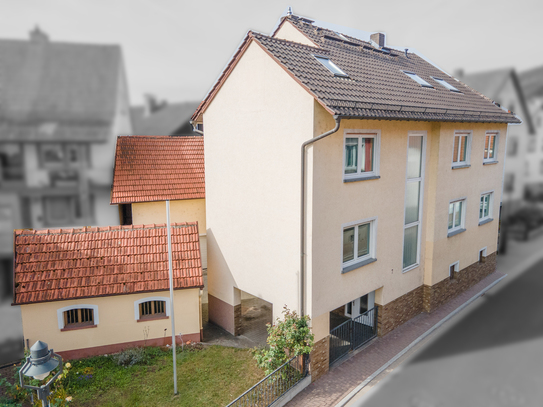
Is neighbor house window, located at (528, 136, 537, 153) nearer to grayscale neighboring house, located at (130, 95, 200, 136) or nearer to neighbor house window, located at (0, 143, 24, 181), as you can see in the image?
grayscale neighboring house, located at (130, 95, 200, 136)

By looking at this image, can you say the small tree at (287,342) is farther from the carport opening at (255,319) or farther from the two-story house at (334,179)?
the carport opening at (255,319)

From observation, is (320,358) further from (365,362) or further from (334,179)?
(334,179)

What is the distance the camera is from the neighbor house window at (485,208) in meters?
16.1

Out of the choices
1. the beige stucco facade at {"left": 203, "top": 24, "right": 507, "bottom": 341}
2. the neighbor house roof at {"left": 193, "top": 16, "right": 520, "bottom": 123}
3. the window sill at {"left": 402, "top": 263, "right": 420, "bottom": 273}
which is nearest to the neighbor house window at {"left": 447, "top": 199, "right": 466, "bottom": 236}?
the beige stucco facade at {"left": 203, "top": 24, "right": 507, "bottom": 341}

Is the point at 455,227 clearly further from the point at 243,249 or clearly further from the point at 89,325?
the point at 89,325

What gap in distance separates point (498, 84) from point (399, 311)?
11762mm

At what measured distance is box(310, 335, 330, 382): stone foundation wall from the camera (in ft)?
32.6

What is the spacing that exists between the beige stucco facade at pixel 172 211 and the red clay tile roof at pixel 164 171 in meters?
0.37

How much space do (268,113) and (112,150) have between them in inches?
369

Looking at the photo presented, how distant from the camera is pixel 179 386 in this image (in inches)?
377

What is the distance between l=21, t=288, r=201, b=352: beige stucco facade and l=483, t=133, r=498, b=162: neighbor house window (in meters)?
12.5

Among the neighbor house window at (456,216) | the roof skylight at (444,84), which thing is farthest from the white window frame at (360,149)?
the roof skylight at (444,84)

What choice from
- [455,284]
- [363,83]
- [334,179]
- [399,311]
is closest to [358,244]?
[334,179]

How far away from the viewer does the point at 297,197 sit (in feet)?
31.7
